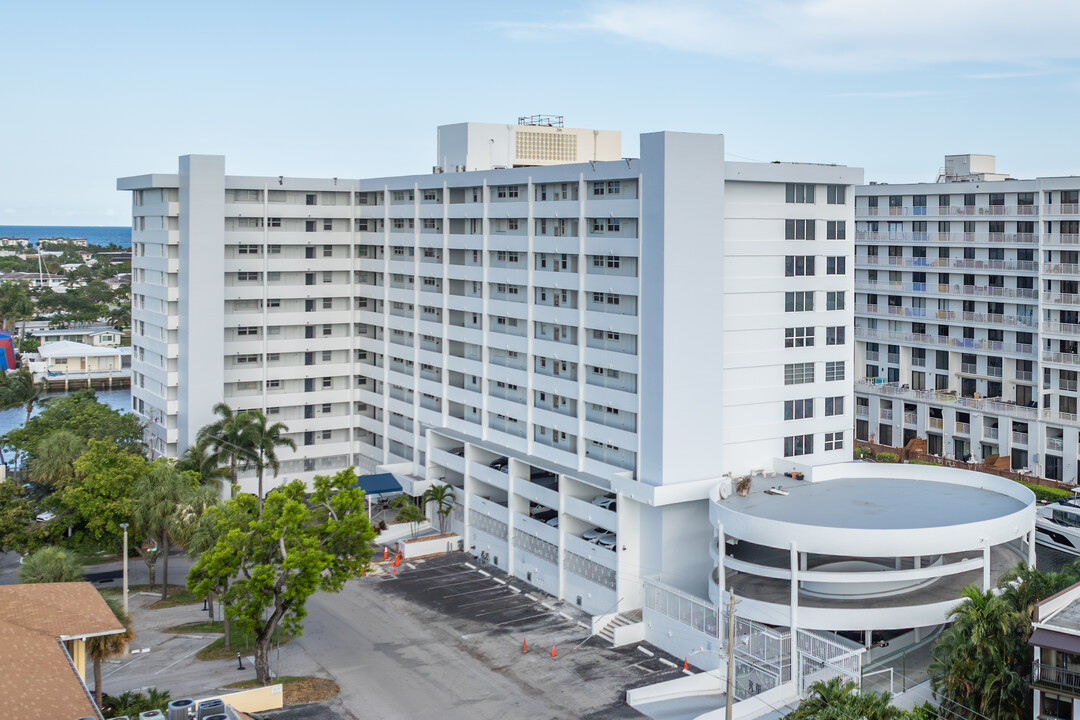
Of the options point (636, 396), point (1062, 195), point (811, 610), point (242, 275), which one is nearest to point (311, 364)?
point (242, 275)

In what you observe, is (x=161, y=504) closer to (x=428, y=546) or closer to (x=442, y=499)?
(x=428, y=546)

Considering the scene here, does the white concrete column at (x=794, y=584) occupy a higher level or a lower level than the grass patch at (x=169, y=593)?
higher

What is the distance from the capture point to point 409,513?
72.6 meters

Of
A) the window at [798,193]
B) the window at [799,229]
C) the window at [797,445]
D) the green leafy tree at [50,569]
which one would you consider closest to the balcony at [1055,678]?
the window at [797,445]

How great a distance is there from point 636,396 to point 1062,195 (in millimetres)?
43343

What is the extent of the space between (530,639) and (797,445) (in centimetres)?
1817

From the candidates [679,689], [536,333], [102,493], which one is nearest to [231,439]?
[102,493]

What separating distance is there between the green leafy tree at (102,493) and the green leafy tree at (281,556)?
47.4 ft

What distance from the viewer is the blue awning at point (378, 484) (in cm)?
7625

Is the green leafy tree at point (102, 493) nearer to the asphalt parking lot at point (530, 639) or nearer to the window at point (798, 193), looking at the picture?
the asphalt parking lot at point (530, 639)

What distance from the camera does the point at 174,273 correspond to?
7831cm

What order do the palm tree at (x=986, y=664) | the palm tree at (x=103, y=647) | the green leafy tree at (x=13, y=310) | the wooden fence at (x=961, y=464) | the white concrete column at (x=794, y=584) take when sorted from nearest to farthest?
the palm tree at (x=986, y=664) < the palm tree at (x=103, y=647) < the white concrete column at (x=794, y=584) < the wooden fence at (x=961, y=464) < the green leafy tree at (x=13, y=310)

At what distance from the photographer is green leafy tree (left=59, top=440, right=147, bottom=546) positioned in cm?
6359

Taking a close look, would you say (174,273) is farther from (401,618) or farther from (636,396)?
(636,396)
